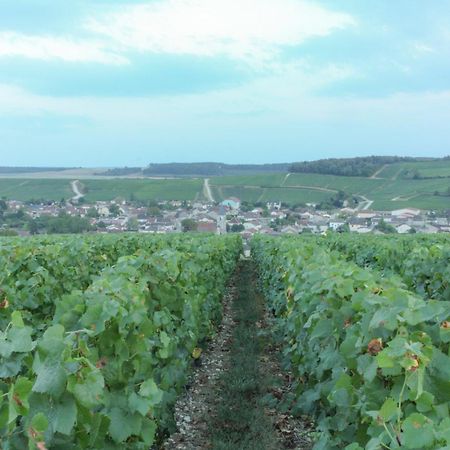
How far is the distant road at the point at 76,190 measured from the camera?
79.8 metres

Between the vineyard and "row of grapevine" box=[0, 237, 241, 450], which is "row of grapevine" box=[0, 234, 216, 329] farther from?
"row of grapevine" box=[0, 237, 241, 450]

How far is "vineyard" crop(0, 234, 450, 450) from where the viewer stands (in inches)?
80.5

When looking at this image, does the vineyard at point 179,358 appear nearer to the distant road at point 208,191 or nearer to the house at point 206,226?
the house at point 206,226

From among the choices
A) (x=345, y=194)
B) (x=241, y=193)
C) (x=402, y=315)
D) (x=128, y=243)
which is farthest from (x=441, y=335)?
(x=241, y=193)

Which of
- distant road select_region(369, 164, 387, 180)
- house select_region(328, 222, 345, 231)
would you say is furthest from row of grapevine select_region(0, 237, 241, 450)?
distant road select_region(369, 164, 387, 180)

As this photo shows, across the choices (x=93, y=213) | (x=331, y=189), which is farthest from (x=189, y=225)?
(x=331, y=189)

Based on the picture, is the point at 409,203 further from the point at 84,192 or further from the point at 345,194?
the point at 84,192

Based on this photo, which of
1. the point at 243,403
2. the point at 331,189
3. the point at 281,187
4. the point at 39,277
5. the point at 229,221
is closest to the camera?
the point at 39,277

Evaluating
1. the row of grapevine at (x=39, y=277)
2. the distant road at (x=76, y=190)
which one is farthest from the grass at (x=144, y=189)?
the row of grapevine at (x=39, y=277)

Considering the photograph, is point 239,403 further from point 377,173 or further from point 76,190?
point 377,173

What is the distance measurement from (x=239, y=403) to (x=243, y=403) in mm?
62

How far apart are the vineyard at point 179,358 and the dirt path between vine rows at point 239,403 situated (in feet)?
0.13

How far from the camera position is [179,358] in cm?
590

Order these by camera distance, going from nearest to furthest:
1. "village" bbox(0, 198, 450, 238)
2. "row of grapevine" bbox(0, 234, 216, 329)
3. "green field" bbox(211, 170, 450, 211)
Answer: "row of grapevine" bbox(0, 234, 216, 329) < "village" bbox(0, 198, 450, 238) < "green field" bbox(211, 170, 450, 211)
